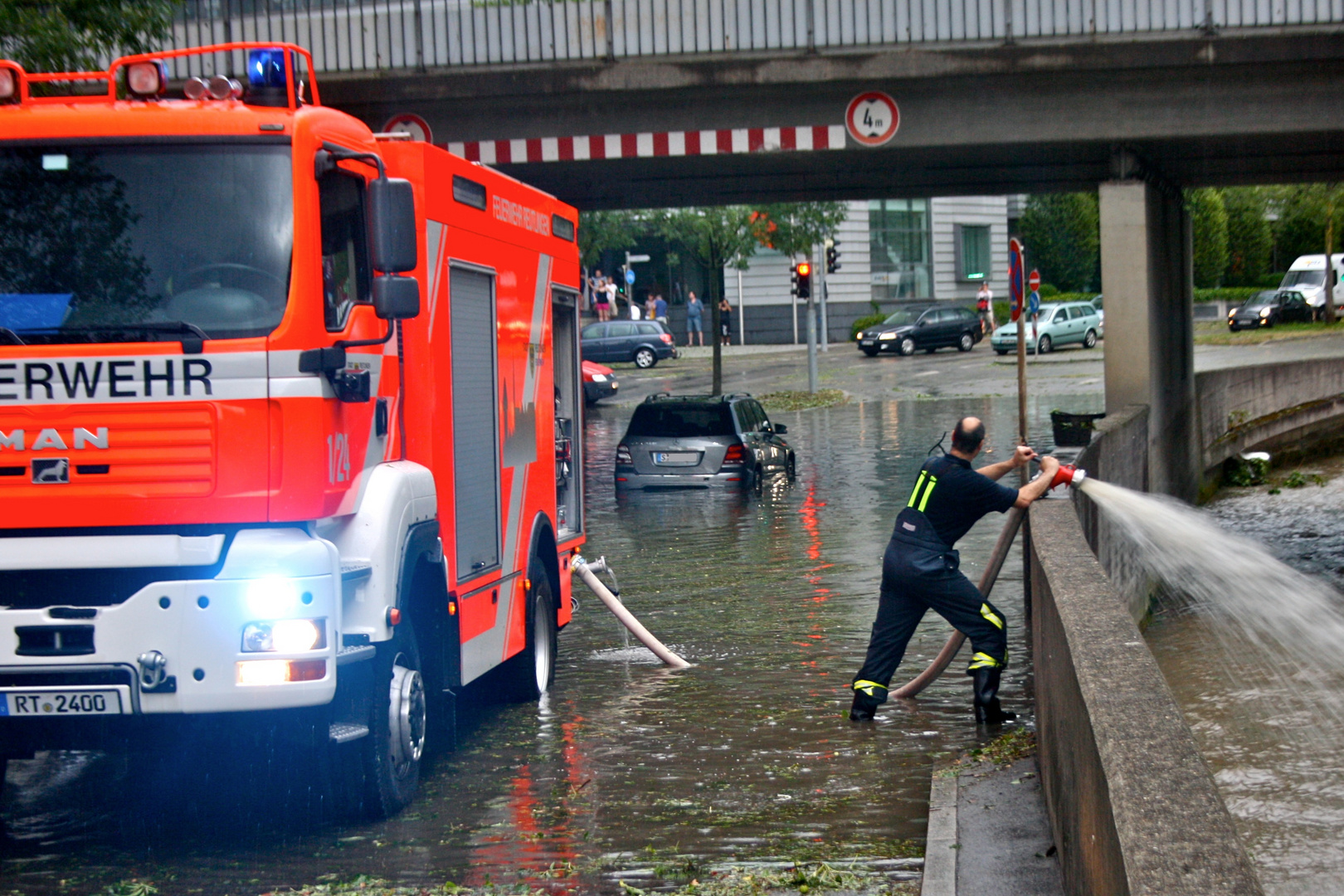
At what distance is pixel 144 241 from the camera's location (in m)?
6.29

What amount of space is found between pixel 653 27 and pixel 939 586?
10.2m

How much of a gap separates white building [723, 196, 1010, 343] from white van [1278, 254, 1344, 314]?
10.8m

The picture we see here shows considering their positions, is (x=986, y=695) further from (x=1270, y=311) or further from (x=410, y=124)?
(x=1270, y=311)

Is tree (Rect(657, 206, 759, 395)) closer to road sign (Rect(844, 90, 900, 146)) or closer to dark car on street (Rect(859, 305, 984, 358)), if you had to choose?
dark car on street (Rect(859, 305, 984, 358))

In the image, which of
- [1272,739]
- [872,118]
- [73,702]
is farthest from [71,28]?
[1272,739]

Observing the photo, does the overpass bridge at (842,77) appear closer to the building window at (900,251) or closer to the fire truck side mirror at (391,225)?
the fire truck side mirror at (391,225)

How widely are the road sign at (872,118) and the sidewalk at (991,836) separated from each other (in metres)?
11.4

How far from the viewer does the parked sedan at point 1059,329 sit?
1988 inches

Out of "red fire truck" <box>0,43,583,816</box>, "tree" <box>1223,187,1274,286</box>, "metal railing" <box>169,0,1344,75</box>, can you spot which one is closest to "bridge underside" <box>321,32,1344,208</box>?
"metal railing" <box>169,0,1344,75</box>

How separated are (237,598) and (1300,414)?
26.1m

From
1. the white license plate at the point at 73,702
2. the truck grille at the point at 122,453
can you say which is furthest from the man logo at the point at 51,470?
the white license plate at the point at 73,702

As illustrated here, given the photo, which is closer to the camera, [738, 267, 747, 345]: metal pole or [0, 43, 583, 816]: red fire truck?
[0, 43, 583, 816]: red fire truck

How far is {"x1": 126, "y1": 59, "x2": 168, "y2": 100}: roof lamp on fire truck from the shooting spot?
6.54 m

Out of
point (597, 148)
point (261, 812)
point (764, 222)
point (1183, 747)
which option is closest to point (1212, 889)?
point (1183, 747)
